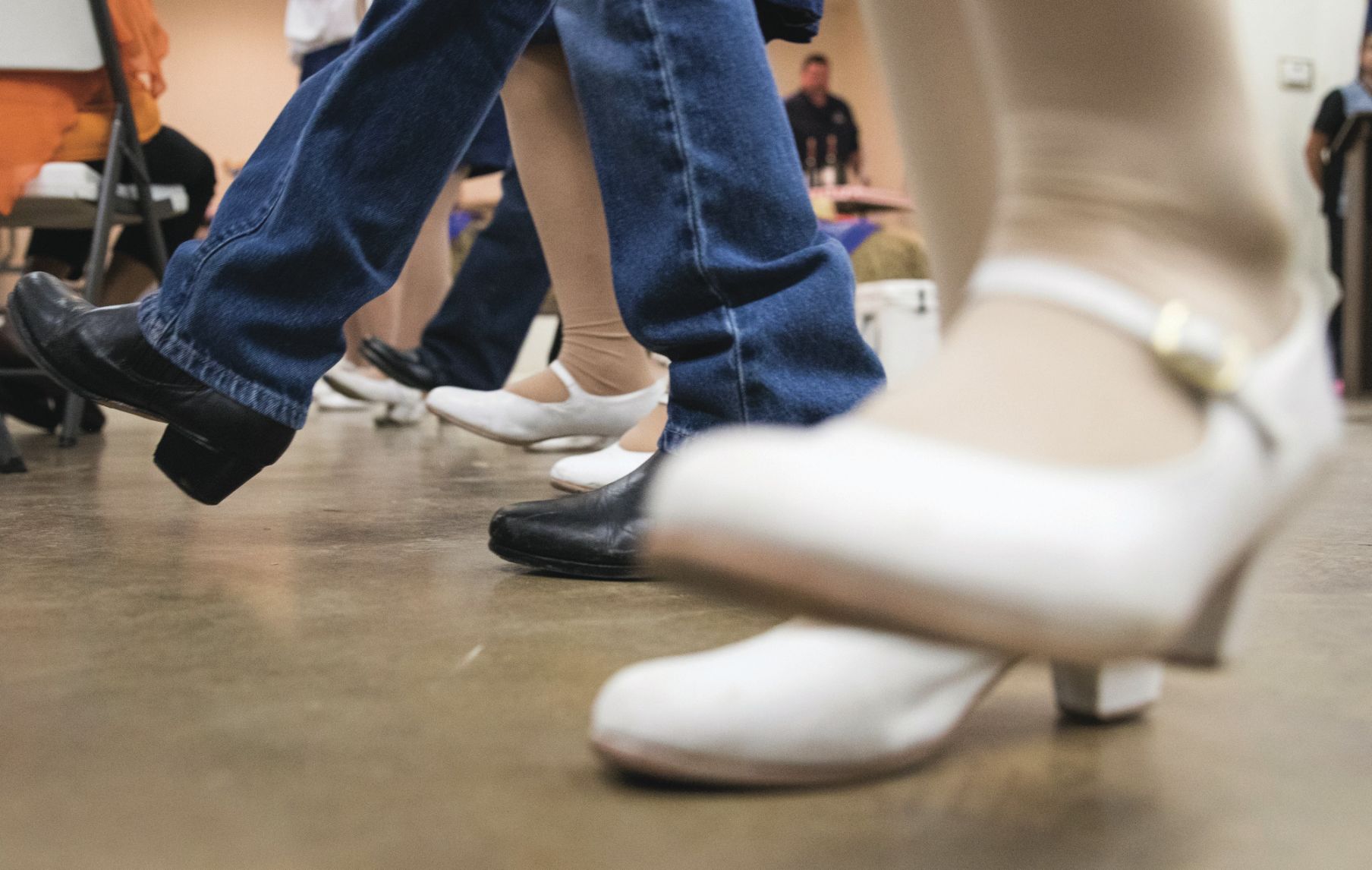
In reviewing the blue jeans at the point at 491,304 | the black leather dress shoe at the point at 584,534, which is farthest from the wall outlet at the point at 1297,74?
the black leather dress shoe at the point at 584,534

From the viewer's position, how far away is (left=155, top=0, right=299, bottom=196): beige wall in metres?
8.34

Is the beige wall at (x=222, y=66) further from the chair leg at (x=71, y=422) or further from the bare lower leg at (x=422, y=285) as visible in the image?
the chair leg at (x=71, y=422)

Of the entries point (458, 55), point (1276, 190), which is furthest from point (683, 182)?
point (1276, 190)

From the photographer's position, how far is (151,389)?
34.6 inches

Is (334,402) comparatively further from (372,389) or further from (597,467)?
(597,467)

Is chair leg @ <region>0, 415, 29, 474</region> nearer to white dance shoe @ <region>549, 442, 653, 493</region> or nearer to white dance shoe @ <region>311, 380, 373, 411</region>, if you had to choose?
white dance shoe @ <region>549, 442, 653, 493</region>

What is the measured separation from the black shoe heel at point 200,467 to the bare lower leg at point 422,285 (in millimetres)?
1859

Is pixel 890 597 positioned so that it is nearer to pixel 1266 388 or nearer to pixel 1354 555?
pixel 1266 388

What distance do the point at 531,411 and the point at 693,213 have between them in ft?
2.32

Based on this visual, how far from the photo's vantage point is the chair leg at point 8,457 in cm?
156

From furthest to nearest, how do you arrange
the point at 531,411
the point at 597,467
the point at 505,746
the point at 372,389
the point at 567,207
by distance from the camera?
the point at 372,389, the point at 531,411, the point at 567,207, the point at 597,467, the point at 505,746

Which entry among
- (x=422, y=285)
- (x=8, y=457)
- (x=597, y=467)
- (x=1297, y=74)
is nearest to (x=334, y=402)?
(x=422, y=285)

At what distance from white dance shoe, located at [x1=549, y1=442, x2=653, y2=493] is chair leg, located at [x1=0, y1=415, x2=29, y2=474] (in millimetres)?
889

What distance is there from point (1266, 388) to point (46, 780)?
1.39 ft
